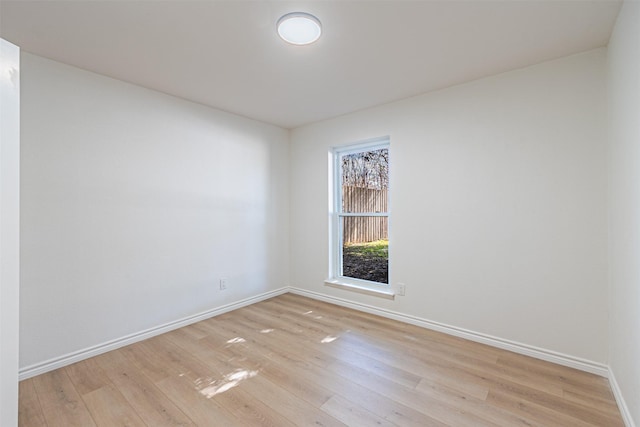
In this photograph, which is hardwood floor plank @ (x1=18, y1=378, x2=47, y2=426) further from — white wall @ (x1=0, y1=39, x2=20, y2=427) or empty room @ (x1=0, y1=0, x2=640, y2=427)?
white wall @ (x1=0, y1=39, x2=20, y2=427)

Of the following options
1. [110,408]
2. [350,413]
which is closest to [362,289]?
[350,413]

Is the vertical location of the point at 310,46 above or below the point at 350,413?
above

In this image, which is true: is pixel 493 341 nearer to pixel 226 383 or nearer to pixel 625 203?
pixel 625 203

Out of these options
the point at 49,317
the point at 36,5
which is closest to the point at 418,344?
the point at 49,317

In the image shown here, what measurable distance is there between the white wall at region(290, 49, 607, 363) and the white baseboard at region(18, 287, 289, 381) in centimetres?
176

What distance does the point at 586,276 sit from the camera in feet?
6.86

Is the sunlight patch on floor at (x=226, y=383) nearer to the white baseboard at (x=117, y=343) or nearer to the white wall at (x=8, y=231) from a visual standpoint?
the white wall at (x=8, y=231)

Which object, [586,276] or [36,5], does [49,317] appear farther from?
[586,276]

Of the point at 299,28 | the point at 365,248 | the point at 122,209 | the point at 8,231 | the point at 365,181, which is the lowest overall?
the point at 365,248

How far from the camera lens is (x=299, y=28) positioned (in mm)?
1817

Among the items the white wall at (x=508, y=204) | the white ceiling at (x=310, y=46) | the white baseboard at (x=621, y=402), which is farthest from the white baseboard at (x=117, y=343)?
the white baseboard at (x=621, y=402)

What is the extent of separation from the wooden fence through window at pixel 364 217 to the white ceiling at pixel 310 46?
48.9 inches

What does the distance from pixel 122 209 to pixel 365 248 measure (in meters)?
2.62

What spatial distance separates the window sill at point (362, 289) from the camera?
10.3 feet
